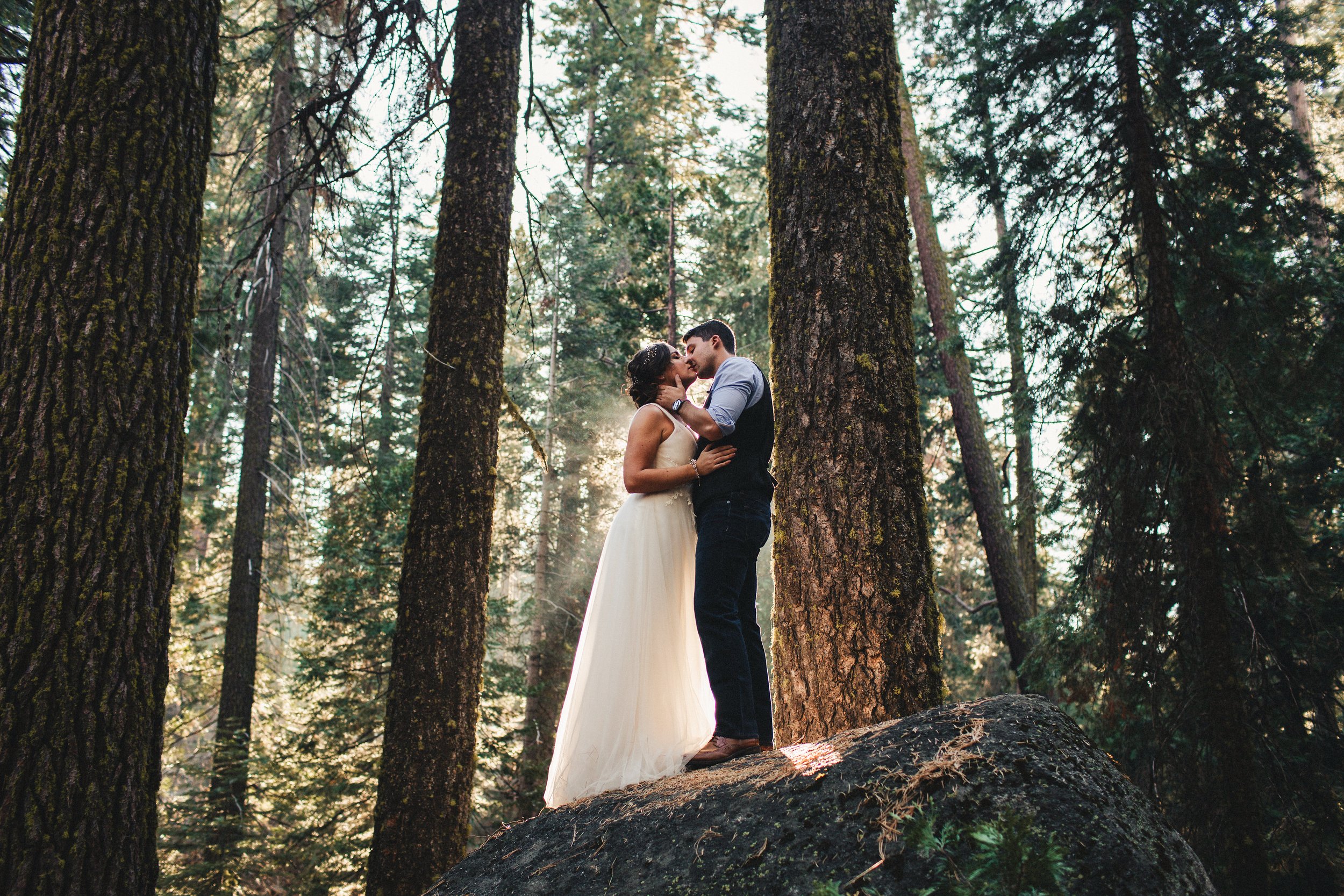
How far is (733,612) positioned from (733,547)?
0.31 m

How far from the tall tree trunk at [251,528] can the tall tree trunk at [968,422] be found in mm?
8714

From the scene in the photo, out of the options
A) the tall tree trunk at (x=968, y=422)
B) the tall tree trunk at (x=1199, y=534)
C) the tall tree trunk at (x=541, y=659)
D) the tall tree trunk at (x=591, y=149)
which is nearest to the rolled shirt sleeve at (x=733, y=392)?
Result: the tall tree trunk at (x=1199, y=534)

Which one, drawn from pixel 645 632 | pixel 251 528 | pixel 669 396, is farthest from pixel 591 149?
pixel 645 632

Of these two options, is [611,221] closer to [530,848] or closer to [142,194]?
[142,194]

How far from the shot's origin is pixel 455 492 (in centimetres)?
491

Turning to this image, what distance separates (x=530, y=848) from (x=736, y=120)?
21365 mm

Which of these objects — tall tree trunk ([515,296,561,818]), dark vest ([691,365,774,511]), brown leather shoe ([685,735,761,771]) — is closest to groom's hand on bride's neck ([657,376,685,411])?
dark vest ([691,365,774,511])

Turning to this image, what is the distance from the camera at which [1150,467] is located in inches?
259

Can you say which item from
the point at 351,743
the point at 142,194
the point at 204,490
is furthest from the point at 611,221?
the point at 142,194

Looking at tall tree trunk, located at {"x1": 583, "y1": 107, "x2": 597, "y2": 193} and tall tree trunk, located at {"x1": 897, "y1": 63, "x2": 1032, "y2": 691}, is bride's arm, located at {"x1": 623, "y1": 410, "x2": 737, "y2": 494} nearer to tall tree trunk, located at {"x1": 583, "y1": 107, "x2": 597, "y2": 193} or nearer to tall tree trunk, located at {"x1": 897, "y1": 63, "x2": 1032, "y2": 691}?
tall tree trunk, located at {"x1": 897, "y1": 63, "x2": 1032, "y2": 691}

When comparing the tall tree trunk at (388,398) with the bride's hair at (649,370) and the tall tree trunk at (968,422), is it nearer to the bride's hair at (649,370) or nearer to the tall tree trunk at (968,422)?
the tall tree trunk at (968,422)

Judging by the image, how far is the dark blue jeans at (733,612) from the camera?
336 centimetres

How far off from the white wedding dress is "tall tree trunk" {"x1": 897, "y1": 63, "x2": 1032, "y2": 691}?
8.51 m

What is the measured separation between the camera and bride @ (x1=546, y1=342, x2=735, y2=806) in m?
3.57
